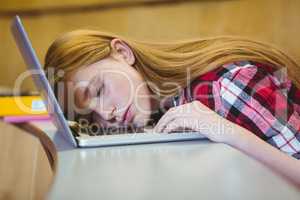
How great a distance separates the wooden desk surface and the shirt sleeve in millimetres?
416

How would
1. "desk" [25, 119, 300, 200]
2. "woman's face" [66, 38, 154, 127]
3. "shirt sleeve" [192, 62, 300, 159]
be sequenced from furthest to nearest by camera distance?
"woman's face" [66, 38, 154, 127]
"shirt sleeve" [192, 62, 300, 159]
"desk" [25, 119, 300, 200]

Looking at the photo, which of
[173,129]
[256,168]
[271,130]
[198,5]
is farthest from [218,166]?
[198,5]

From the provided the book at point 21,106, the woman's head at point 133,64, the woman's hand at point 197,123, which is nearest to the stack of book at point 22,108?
the book at point 21,106

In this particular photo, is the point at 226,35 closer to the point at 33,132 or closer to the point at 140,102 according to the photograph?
the point at 140,102

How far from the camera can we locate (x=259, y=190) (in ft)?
1.41

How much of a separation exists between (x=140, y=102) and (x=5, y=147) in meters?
0.36

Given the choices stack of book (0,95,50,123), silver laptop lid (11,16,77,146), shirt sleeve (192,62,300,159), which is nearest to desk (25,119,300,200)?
silver laptop lid (11,16,77,146)

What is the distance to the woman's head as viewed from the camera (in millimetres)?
1033

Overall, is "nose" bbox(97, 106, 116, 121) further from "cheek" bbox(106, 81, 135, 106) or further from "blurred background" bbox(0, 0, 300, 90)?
"blurred background" bbox(0, 0, 300, 90)

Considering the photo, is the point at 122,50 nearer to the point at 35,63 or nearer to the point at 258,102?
the point at 258,102

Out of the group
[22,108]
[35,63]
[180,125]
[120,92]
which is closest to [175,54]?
[120,92]

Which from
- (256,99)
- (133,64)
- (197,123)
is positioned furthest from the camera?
(133,64)

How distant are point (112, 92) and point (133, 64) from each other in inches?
4.0

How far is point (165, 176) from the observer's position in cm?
49
